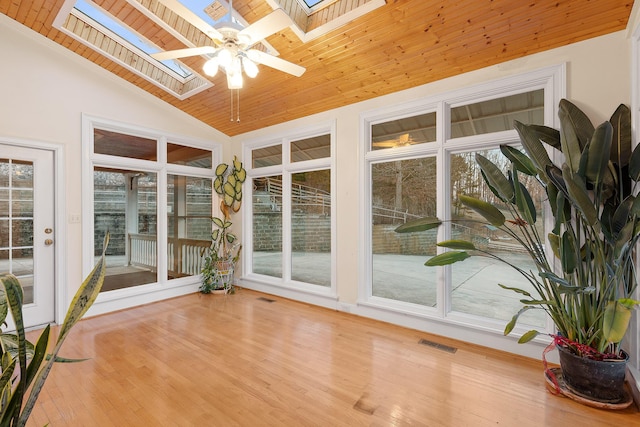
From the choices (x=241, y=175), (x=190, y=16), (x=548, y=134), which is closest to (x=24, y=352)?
(x=190, y=16)

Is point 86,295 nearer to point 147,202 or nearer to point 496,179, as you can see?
point 496,179

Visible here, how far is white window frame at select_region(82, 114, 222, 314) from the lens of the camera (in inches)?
157

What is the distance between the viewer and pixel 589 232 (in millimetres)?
2346

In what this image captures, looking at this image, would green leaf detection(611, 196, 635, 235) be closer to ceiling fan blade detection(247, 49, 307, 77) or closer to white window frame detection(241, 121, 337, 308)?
ceiling fan blade detection(247, 49, 307, 77)

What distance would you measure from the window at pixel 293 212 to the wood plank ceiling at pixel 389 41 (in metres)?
0.69

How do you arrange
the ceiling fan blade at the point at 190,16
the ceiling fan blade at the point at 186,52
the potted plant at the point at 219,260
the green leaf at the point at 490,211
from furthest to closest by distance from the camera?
the potted plant at the point at 219,260
the green leaf at the point at 490,211
the ceiling fan blade at the point at 186,52
the ceiling fan blade at the point at 190,16

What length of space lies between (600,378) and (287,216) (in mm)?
3876

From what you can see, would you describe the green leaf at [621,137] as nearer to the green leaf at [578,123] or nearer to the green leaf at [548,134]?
the green leaf at [578,123]

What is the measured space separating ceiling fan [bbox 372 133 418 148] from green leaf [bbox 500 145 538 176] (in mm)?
1154

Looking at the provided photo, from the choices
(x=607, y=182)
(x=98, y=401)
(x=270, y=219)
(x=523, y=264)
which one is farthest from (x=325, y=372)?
(x=270, y=219)

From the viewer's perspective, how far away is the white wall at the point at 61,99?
347 centimetres

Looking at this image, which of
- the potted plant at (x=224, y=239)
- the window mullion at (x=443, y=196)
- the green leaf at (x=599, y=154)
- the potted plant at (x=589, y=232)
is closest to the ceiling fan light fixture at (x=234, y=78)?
the window mullion at (x=443, y=196)

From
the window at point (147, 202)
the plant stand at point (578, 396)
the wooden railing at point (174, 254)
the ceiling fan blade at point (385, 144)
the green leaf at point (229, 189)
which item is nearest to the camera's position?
the plant stand at point (578, 396)

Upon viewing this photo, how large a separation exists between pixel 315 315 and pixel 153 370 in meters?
1.94
